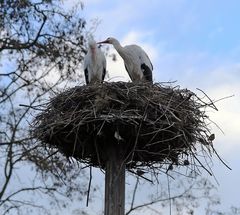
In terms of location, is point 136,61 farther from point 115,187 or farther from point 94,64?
point 115,187

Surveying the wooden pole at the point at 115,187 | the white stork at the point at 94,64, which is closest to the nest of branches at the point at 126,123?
the wooden pole at the point at 115,187

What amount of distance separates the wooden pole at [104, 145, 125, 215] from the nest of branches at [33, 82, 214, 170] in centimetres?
20

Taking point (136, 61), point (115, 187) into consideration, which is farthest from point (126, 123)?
point (136, 61)

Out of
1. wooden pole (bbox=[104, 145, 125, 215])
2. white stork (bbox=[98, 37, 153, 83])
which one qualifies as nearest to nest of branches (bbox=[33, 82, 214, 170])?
wooden pole (bbox=[104, 145, 125, 215])

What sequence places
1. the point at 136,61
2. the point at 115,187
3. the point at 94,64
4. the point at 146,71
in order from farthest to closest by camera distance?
the point at 94,64 → the point at 146,71 → the point at 136,61 → the point at 115,187

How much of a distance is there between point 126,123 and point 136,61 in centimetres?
359

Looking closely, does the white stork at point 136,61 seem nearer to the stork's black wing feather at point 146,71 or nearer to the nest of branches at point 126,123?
the stork's black wing feather at point 146,71

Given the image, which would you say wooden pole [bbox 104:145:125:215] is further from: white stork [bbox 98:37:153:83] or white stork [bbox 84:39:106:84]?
white stork [bbox 84:39:106:84]

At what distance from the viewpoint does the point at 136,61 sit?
10820mm

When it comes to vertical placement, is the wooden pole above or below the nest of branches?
below

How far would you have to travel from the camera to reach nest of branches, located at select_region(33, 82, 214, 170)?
7422 millimetres

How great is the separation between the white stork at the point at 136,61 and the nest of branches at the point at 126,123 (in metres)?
2.60

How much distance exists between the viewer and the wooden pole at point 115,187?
7172 millimetres

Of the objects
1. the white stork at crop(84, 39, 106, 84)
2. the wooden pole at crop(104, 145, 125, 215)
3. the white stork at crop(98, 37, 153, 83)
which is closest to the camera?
the wooden pole at crop(104, 145, 125, 215)
